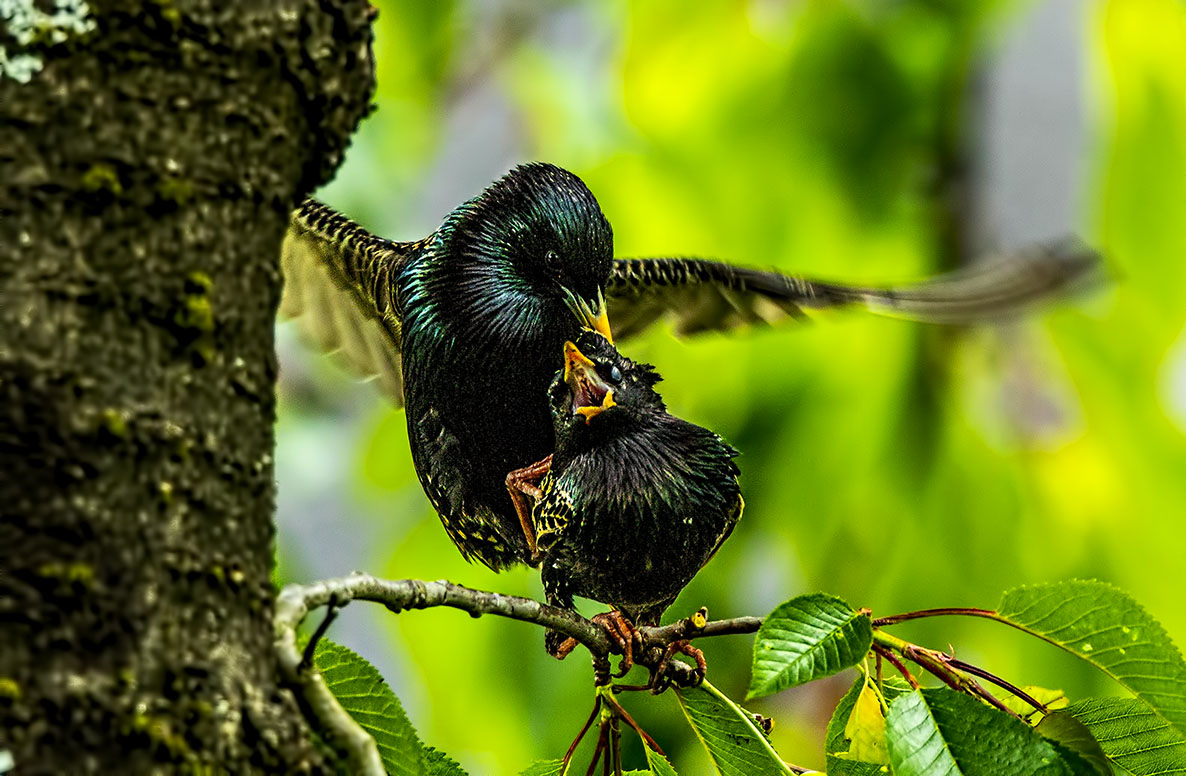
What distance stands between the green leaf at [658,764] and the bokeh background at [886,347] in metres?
1.49

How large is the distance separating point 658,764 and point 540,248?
21.1 inches

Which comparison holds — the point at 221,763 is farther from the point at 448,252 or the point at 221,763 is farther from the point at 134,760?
the point at 448,252

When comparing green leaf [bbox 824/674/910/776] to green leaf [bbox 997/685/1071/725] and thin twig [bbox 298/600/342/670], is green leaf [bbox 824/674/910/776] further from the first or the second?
thin twig [bbox 298/600/342/670]

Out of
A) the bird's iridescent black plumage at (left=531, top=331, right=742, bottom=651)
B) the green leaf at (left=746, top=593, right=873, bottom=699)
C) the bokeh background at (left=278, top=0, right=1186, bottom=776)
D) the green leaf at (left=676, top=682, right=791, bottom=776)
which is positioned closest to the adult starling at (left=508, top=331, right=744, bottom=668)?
the bird's iridescent black plumage at (left=531, top=331, right=742, bottom=651)

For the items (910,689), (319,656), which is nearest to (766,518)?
(910,689)

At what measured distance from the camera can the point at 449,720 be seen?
279cm

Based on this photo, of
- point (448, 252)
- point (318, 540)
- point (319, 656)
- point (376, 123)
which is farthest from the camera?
point (318, 540)

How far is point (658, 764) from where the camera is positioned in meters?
0.99

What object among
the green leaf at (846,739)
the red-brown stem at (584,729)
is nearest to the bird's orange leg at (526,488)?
the red-brown stem at (584,729)

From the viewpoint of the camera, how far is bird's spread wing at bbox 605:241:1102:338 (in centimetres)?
125

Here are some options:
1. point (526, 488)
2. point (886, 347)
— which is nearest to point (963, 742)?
point (526, 488)

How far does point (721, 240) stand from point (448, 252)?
1462 mm

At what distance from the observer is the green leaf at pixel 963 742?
86 cm

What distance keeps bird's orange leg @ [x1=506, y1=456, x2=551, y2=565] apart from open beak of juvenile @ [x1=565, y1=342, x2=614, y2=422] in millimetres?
125
